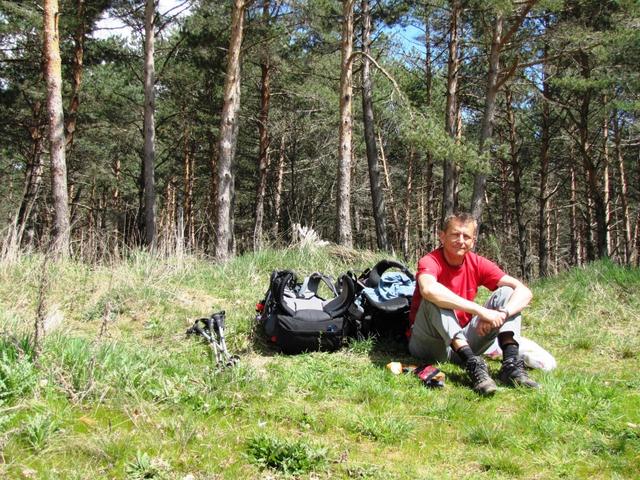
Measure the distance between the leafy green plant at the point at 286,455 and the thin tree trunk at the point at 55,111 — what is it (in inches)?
283

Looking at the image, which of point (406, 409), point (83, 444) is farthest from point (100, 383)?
point (406, 409)

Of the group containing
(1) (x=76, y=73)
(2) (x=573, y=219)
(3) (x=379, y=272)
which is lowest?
(3) (x=379, y=272)

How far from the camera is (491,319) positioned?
3.42 metres

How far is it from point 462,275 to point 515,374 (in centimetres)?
78

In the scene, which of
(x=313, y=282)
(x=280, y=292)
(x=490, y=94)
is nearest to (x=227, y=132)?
(x=313, y=282)

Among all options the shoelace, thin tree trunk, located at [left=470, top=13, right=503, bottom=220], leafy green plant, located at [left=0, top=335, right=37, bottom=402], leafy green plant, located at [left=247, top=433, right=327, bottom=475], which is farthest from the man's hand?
thin tree trunk, located at [left=470, top=13, right=503, bottom=220]

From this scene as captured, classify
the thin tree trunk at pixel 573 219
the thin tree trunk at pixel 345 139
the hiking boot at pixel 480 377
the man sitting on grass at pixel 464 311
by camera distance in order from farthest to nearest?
the thin tree trunk at pixel 573 219
the thin tree trunk at pixel 345 139
the man sitting on grass at pixel 464 311
the hiking boot at pixel 480 377

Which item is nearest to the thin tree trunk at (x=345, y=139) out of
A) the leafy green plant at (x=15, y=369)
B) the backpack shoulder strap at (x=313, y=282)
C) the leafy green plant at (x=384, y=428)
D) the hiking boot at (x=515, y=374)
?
the backpack shoulder strap at (x=313, y=282)

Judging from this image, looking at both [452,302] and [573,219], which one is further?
[573,219]

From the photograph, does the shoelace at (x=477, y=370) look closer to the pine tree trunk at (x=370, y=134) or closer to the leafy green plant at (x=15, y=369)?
the leafy green plant at (x=15, y=369)

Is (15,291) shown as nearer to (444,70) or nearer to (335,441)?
(335,441)

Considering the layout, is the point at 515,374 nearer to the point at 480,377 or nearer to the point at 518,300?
the point at 480,377

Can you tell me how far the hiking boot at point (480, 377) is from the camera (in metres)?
3.17

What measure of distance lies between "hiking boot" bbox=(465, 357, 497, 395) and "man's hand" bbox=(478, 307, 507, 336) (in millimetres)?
257
